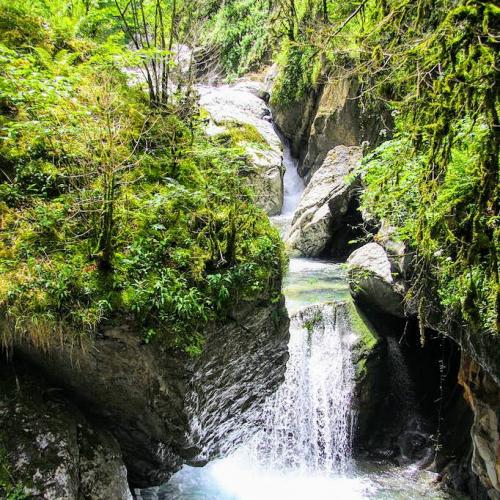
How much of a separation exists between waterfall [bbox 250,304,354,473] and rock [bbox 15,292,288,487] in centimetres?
346

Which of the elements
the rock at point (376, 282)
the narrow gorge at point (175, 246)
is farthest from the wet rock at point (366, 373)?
the narrow gorge at point (175, 246)

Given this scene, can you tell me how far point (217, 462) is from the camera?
8.24 meters

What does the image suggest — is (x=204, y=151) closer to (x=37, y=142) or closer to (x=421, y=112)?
(x=37, y=142)

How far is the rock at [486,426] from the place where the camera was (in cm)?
578

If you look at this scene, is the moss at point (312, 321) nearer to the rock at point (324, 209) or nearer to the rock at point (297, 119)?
the rock at point (324, 209)

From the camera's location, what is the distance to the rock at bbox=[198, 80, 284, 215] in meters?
14.4

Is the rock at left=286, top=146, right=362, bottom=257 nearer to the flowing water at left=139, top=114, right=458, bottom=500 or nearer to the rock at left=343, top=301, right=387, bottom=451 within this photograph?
the flowing water at left=139, top=114, right=458, bottom=500

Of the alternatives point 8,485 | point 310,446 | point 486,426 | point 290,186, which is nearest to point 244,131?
point 290,186

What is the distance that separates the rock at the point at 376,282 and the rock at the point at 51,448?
6.21 meters

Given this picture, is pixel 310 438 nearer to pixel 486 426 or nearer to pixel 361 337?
pixel 361 337

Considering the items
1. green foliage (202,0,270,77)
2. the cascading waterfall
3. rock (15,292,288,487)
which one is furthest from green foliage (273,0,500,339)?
green foliage (202,0,270,77)

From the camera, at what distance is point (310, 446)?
28.3 feet

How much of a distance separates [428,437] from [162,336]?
25.6 ft

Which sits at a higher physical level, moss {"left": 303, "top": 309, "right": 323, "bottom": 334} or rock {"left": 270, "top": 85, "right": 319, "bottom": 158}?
rock {"left": 270, "top": 85, "right": 319, "bottom": 158}
